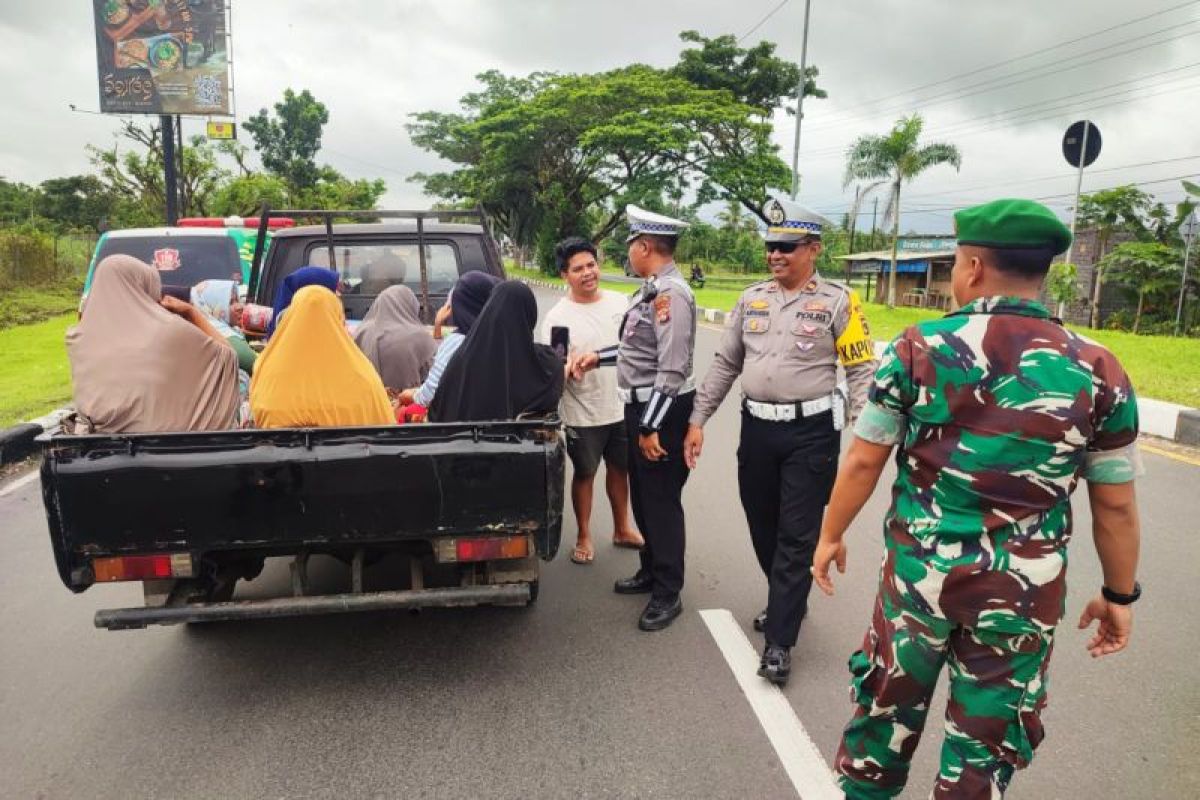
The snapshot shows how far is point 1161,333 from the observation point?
19.3 m

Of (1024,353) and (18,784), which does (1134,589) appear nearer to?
(1024,353)

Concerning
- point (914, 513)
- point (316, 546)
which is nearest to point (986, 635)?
point (914, 513)

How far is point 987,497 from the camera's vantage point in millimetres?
1793

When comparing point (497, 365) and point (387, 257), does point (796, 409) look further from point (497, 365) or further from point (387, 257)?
point (387, 257)

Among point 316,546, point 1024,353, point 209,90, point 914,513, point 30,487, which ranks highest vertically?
point 209,90

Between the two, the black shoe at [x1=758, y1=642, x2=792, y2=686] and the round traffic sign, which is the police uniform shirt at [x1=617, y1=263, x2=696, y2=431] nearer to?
the black shoe at [x1=758, y1=642, x2=792, y2=686]

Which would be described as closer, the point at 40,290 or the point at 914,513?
the point at 914,513

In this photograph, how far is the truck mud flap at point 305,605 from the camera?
2805 mm

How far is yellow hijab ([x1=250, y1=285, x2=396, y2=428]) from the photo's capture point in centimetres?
298

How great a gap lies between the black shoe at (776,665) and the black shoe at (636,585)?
93cm

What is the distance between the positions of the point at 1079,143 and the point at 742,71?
23796mm

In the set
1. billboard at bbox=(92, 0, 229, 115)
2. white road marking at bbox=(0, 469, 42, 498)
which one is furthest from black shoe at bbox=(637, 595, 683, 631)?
billboard at bbox=(92, 0, 229, 115)

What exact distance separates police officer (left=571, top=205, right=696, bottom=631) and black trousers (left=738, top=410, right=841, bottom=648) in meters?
0.48

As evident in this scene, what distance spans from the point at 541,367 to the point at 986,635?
6.55 ft
